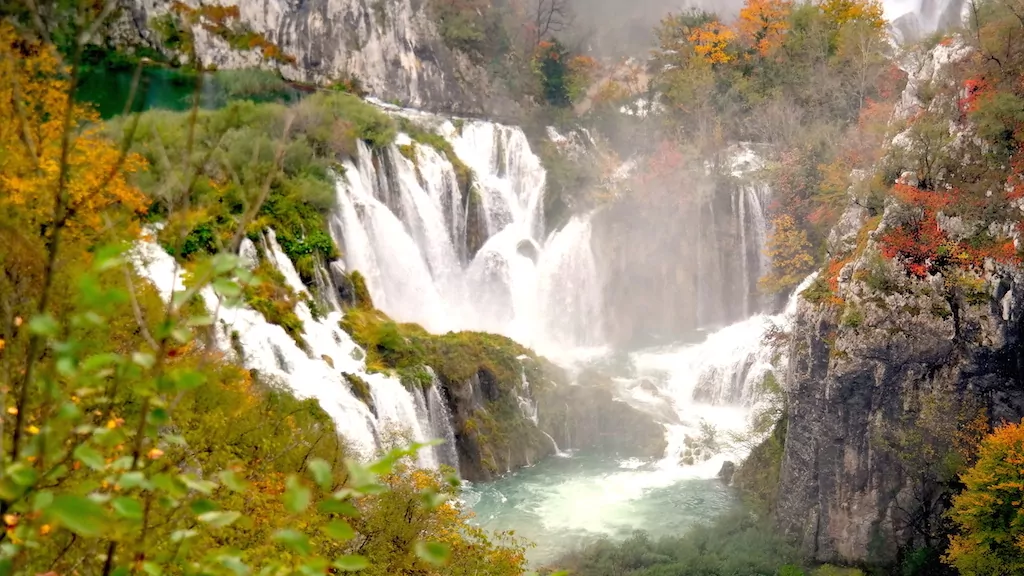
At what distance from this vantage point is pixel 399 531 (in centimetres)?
1168

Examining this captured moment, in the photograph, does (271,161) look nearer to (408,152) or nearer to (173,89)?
(408,152)

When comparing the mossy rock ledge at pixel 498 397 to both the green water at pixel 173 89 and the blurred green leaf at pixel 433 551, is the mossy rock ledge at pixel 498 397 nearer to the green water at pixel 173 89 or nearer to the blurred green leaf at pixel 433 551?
the green water at pixel 173 89

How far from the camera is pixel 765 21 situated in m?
37.8

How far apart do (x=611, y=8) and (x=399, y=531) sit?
A: 5023cm

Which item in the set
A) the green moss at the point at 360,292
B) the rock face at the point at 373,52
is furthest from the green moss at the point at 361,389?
the rock face at the point at 373,52

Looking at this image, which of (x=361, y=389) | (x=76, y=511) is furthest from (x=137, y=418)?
(x=361, y=389)

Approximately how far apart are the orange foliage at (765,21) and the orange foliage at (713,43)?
45.5 inches

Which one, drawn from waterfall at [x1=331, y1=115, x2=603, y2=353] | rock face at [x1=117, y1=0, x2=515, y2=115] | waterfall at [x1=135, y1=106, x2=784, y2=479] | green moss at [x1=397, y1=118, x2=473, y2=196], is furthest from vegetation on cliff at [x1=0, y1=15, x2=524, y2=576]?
rock face at [x1=117, y1=0, x2=515, y2=115]

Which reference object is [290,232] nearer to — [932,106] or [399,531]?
[399,531]

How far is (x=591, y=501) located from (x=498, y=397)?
449 cm

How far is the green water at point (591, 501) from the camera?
18281mm

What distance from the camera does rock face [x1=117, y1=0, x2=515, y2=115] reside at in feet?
132

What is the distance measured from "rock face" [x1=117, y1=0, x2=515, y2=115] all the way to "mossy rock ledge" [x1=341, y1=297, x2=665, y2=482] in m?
22.0

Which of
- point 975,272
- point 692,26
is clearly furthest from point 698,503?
point 692,26
